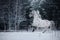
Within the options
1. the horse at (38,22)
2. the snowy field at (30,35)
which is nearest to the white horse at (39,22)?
the horse at (38,22)

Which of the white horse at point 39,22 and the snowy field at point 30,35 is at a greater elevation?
the white horse at point 39,22

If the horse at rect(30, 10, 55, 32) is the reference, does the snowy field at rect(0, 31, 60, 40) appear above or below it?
below

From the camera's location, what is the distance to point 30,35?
5.74ft

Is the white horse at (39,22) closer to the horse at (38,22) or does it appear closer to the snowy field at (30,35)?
the horse at (38,22)

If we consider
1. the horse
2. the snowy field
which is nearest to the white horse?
the horse

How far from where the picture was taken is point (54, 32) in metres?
1.74

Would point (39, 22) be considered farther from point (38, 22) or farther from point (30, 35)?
point (30, 35)

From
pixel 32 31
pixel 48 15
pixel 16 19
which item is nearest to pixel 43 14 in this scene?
pixel 48 15

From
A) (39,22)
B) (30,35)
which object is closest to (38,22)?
(39,22)

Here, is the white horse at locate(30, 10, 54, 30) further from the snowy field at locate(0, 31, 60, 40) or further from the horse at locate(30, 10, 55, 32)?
the snowy field at locate(0, 31, 60, 40)

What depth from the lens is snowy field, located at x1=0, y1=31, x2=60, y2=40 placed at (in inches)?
68.4

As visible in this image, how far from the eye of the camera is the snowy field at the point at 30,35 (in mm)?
1737

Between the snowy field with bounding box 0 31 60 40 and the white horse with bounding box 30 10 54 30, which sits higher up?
the white horse with bounding box 30 10 54 30

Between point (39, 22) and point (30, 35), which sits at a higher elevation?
point (39, 22)
